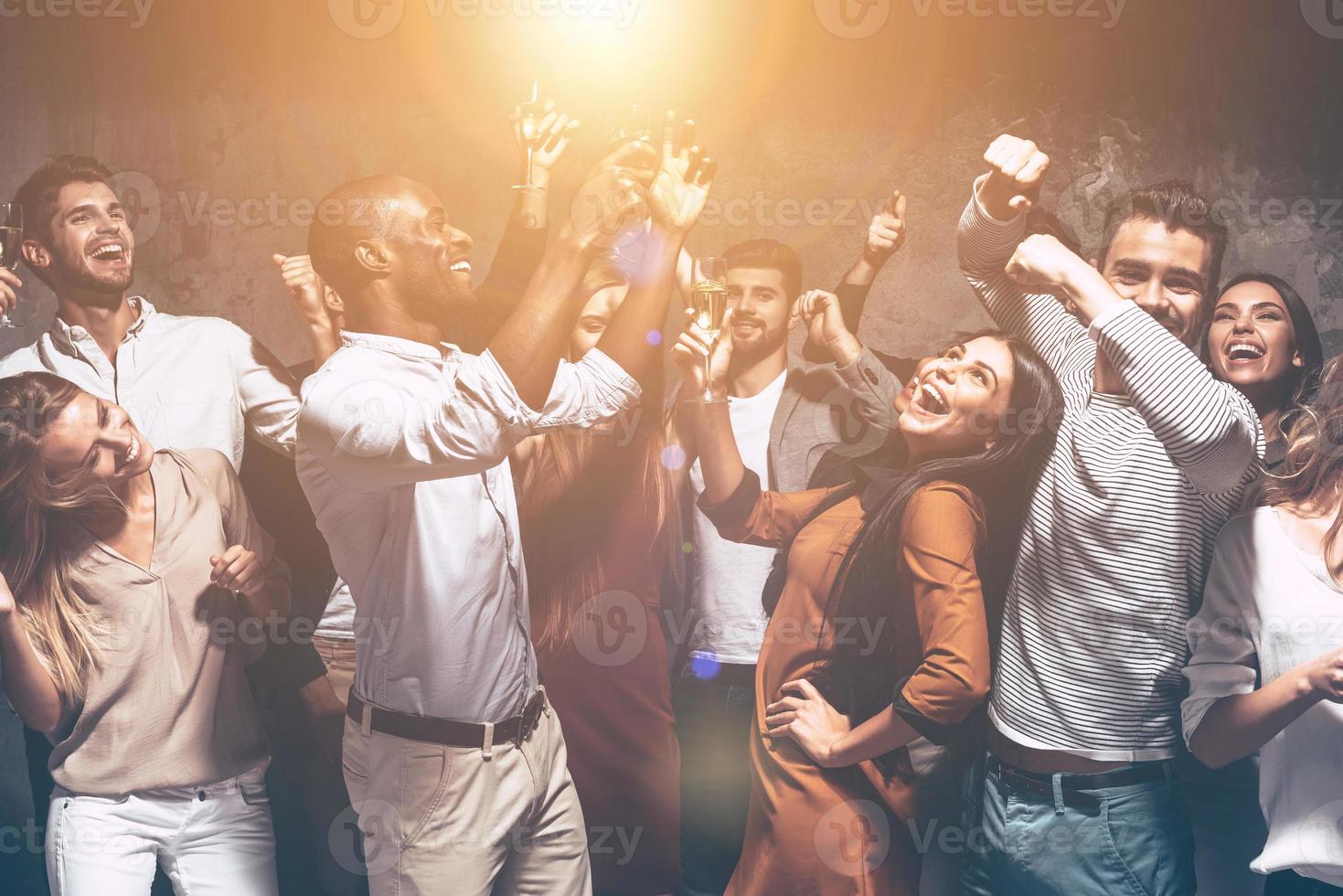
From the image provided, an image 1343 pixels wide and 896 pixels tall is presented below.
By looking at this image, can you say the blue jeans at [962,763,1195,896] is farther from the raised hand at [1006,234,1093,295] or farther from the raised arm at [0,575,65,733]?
the raised arm at [0,575,65,733]

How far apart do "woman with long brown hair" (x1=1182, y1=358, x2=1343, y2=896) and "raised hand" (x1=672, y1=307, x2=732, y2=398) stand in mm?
1313

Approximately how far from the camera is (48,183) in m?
2.92

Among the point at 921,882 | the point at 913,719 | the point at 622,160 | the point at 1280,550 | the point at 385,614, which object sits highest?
the point at 622,160

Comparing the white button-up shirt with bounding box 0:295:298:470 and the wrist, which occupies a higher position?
the wrist

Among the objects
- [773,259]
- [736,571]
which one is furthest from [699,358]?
[736,571]

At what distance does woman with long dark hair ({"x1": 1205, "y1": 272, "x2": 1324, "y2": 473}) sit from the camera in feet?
8.64

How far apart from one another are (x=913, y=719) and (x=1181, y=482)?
884 mm

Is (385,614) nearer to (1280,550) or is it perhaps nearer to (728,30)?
(728,30)

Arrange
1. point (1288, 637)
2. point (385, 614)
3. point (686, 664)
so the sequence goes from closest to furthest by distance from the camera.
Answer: point (1288, 637) < point (385, 614) < point (686, 664)

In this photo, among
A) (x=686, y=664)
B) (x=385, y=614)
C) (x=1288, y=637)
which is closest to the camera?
(x=1288, y=637)

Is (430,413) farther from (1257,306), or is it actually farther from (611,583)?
(1257,306)

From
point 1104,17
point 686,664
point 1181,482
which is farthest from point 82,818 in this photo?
point 1104,17

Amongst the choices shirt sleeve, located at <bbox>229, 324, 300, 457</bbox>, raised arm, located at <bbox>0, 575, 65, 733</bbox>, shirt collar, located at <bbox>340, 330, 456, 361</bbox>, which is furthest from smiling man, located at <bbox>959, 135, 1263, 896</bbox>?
raised arm, located at <bbox>0, 575, 65, 733</bbox>

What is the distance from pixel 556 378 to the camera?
2615 mm
